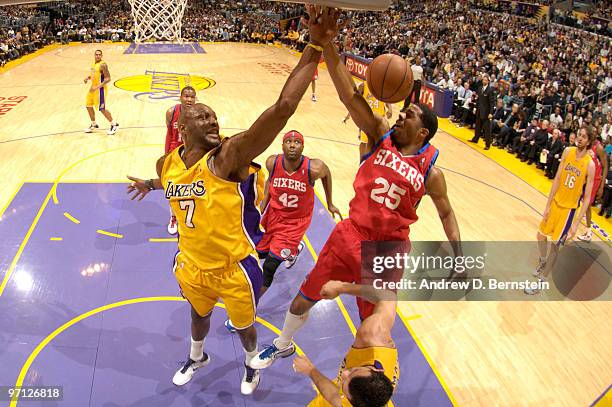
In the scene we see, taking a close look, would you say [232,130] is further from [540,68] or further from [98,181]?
[540,68]

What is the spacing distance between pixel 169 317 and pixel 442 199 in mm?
3175

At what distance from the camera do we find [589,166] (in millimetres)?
5629

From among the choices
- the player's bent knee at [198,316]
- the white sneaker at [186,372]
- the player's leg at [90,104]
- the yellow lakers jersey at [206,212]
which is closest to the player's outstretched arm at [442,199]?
the yellow lakers jersey at [206,212]

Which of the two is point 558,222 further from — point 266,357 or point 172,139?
point 172,139

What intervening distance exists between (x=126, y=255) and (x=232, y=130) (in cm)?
624

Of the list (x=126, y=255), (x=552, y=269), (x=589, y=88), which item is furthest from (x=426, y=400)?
(x=589, y=88)

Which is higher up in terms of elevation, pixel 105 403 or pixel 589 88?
pixel 589 88

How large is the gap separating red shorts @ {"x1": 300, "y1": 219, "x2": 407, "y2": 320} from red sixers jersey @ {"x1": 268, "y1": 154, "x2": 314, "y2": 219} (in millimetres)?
1457

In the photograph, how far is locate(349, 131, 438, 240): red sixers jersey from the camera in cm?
366

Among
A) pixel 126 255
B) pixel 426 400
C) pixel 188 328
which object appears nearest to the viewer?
pixel 426 400

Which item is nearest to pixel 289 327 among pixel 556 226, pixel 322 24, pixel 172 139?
pixel 322 24

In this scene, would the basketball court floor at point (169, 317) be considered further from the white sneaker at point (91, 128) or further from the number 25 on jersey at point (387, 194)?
the number 25 on jersey at point (387, 194)

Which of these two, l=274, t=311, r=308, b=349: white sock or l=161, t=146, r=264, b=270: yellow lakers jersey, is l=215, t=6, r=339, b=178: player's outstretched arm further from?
l=274, t=311, r=308, b=349: white sock

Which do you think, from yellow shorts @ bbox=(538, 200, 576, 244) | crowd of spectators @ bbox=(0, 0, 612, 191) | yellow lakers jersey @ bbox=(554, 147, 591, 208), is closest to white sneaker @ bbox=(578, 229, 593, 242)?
yellow shorts @ bbox=(538, 200, 576, 244)
